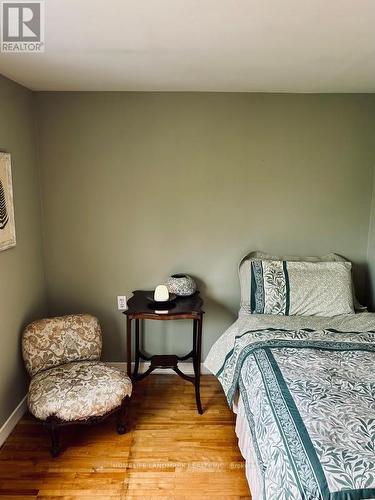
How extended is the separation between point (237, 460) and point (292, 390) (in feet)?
2.55

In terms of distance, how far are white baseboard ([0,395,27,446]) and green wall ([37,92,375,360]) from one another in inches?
29.2

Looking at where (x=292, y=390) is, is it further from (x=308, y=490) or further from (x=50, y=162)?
(x=50, y=162)

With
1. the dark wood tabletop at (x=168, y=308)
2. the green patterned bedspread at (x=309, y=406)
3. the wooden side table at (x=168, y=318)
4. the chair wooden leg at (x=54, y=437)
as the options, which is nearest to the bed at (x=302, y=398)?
the green patterned bedspread at (x=309, y=406)

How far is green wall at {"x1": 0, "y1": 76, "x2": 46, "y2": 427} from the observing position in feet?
7.59

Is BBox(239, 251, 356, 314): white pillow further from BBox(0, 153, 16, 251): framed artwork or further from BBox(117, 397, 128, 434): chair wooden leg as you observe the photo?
BBox(0, 153, 16, 251): framed artwork

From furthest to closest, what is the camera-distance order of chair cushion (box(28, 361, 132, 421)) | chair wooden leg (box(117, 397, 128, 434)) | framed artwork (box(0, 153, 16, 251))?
1. chair wooden leg (box(117, 397, 128, 434))
2. framed artwork (box(0, 153, 16, 251))
3. chair cushion (box(28, 361, 132, 421))

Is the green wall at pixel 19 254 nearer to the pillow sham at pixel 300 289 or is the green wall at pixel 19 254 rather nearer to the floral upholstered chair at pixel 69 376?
the floral upholstered chair at pixel 69 376

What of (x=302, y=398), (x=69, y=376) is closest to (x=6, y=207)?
(x=69, y=376)

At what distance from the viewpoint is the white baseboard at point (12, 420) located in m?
2.30

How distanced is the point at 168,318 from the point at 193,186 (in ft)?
3.46

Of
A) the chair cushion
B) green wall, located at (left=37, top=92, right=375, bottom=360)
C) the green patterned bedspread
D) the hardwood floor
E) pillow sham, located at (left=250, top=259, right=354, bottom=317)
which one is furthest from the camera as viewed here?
green wall, located at (left=37, top=92, right=375, bottom=360)

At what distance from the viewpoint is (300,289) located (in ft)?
8.70

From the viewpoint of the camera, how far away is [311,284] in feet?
8.72

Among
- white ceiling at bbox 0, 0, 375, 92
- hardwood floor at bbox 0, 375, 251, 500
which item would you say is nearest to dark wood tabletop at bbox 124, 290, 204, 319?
hardwood floor at bbox 0, 375, 251, 500
